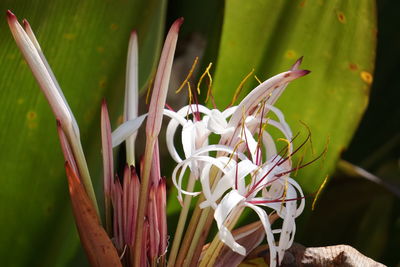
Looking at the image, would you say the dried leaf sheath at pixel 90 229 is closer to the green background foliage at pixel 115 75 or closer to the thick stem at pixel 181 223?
the thick stem at pixel 181 223

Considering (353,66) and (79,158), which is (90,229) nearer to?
(79,158)

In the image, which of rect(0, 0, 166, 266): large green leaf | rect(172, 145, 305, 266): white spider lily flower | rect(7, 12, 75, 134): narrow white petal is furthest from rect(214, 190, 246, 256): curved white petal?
rect(0, 0, 166, 266): large green leaf

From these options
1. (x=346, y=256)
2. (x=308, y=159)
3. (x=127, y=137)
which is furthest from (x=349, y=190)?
(x=127, y=137)

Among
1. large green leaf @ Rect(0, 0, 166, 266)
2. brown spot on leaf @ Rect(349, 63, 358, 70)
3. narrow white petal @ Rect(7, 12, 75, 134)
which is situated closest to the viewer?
narrow white petal @ Rect(7, 12, 75, 134)

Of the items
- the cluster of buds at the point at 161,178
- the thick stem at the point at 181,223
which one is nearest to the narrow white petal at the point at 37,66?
the cluster of buds at the point at 161,178

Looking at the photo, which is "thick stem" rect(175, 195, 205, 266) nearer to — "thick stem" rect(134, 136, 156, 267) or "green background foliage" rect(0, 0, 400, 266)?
"thick stem" rect(134, 136, 156, 267)
